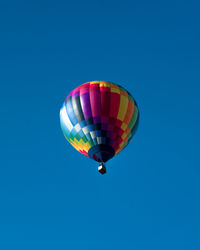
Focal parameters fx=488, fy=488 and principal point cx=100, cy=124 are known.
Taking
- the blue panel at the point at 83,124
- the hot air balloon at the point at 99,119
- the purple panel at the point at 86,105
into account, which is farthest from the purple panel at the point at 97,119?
A: the blue panel at the point at 83,124

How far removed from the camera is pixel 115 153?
28.0m

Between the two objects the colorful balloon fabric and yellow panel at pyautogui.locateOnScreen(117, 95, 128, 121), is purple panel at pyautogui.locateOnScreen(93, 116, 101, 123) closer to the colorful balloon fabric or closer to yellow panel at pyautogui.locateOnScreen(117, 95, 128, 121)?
the colorful balloon fabric

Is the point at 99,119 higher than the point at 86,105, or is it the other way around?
the point at 86,105

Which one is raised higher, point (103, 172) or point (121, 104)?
point (121, 104)

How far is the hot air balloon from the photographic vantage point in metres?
27.4

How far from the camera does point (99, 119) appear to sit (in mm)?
27453

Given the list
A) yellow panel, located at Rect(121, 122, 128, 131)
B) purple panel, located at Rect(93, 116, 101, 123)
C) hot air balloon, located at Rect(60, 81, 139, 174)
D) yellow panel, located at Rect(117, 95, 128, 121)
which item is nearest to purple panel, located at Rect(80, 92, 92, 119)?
hot air balloon, located at Rect(60, 81, 139, 174)

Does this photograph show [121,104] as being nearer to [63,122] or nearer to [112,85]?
[112,85]

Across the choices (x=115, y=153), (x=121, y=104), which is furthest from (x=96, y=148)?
(x=121, y=104)

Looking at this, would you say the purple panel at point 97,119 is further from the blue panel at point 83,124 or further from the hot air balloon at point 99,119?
the blue panel at point 83,124

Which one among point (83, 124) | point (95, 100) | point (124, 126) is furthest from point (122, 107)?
point (83, 124)

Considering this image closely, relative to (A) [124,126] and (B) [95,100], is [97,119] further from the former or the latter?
(A) [124,126]

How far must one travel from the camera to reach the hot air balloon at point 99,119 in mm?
27422

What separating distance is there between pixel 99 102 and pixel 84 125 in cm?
157
